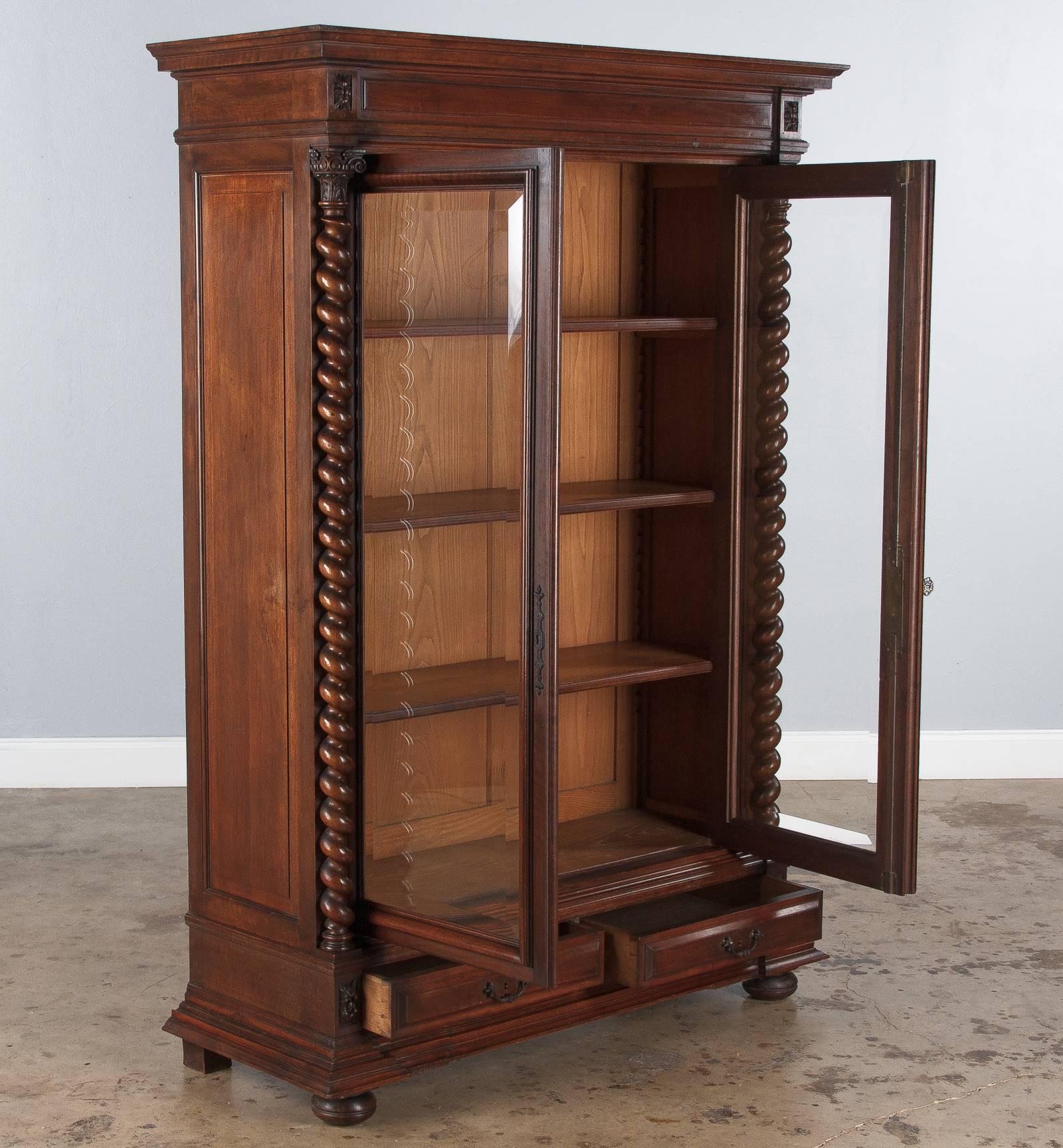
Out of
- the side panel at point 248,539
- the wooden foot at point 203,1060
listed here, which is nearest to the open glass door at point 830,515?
the side panel at point 248,539

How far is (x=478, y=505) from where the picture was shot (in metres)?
3.29

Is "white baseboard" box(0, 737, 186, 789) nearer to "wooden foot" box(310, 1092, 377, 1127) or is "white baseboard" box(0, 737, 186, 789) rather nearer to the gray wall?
the gray wall

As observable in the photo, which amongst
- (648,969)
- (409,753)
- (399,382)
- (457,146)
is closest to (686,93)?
(457,146)

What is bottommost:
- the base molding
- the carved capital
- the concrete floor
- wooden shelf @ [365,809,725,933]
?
the concrete floor

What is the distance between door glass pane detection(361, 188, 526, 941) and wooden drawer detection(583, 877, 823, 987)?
22.0 inches

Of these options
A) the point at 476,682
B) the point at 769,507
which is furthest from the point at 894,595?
the point at 476,682

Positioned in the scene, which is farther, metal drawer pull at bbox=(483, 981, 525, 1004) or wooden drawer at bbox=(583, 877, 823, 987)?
wooden drawer at bbox=(583, 877, 823, 987)

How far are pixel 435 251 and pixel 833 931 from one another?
7.89 ft

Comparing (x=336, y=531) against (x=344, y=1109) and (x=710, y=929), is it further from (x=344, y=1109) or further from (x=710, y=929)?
(x=710, y=929)

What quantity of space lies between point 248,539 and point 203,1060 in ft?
3.83

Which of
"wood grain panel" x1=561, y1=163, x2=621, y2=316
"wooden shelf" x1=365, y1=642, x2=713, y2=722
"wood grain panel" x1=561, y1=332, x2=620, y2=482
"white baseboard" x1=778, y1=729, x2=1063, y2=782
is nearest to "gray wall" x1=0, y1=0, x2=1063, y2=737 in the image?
"white baseboard" x1=778, y1=729, x2=1063, y2=782

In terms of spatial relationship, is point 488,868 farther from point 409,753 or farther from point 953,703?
point 953,703

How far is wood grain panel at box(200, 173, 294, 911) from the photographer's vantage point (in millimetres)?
3418

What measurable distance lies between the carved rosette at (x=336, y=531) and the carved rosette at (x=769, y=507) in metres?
1.09
